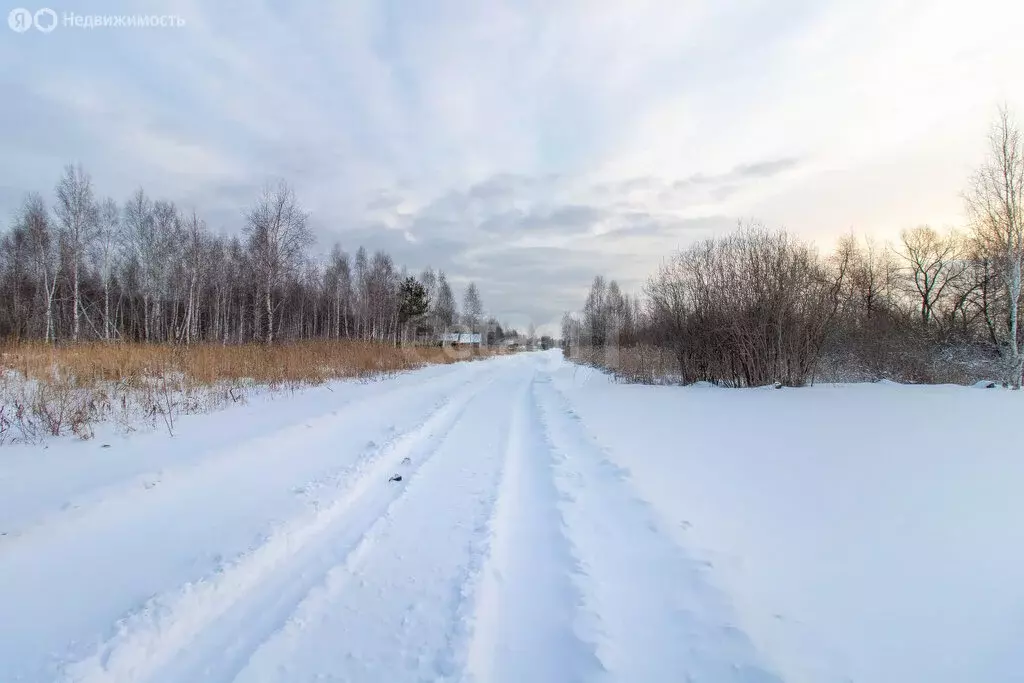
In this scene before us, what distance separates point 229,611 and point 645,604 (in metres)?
2.54

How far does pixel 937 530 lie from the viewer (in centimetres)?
310

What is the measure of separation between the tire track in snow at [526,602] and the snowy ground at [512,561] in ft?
0.05

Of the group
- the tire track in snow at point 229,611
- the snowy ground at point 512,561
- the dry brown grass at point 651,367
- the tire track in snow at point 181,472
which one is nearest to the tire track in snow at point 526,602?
the snowy ground at point 512,561

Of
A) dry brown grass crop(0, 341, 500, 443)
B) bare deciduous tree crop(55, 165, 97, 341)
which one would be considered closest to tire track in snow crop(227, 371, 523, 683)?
dry brown grass crop(0, 341, 500, 443)

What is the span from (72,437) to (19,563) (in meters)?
4.09

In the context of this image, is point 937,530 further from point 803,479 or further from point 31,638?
point 31,638

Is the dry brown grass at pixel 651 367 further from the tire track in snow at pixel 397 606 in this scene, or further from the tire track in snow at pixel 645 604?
the tire track in snow at pixel 397 606

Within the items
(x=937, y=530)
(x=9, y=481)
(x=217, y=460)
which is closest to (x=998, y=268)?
(x=937, y=530)

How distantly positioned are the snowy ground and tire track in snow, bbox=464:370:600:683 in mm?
15

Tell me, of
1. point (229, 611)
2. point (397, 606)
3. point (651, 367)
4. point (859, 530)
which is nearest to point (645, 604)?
point (397, 606)

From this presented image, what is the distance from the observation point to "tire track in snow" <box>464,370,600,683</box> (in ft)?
6.63

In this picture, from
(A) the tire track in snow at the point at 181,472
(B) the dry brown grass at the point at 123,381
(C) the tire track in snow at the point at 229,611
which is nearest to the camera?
(C) the tire track in snow at the point at 229,611

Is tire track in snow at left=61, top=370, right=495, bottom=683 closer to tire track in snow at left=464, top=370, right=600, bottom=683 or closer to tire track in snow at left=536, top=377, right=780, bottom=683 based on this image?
tire track in snow at left=464, top=370, right=600, bottom=683

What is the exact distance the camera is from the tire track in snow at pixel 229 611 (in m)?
1.97
